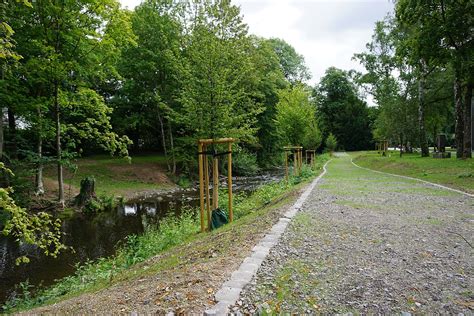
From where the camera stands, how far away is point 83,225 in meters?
12.3

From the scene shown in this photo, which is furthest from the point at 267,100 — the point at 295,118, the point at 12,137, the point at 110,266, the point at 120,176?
the point at 110,266

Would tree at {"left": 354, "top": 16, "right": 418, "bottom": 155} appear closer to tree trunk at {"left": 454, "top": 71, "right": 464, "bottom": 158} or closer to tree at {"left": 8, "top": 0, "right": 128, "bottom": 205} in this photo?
tree trunk at {"left": 454, "top": 71, "right": 464, "bottom": 158}

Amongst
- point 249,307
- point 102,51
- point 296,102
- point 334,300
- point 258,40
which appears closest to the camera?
point 249,307

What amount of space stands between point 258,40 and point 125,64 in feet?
48.2

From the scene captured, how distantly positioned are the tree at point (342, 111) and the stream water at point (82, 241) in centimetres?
4979

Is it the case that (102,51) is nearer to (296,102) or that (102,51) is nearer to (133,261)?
(296,102)

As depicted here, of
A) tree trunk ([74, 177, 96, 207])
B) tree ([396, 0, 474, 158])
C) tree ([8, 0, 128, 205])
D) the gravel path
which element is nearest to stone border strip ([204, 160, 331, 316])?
the gravel path

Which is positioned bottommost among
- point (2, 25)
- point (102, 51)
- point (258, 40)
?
point (2, 25)

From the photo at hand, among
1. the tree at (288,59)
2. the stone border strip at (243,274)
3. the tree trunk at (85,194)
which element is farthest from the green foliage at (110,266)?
the tree at (288,59)

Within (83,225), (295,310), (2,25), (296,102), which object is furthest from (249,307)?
(296,102)

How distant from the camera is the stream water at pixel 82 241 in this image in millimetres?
7332

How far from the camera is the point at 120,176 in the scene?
2225cm

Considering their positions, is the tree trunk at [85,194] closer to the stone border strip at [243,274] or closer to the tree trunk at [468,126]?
the stone border strip at [243,274]

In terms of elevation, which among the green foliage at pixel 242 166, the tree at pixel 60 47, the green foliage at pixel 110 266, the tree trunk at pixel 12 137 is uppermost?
the tree at pixel 60 47
